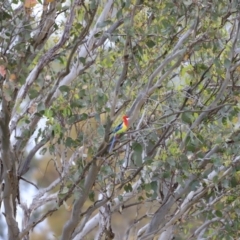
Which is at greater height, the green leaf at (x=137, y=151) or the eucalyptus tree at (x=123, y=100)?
the eucalyptus tree at (x=123, y=100)

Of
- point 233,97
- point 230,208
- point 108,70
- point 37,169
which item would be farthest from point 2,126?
point 37,169

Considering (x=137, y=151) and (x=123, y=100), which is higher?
(x=123, y=100)

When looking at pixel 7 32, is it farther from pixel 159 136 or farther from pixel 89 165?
pixel 159 136

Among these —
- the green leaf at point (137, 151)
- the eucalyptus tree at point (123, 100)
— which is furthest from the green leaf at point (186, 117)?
the green leaf at point (137, 151)

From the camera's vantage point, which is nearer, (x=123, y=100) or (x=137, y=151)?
(x=137, y=151)

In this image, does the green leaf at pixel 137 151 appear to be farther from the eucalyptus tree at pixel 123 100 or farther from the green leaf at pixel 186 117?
the green leaf at pixel 186 117

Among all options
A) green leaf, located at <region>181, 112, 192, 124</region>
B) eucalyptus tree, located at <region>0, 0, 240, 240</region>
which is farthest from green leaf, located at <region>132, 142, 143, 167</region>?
green leaf, located at <region>181, 112, 192, 124</region>

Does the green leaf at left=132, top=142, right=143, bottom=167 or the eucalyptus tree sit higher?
the eucalyptus tree

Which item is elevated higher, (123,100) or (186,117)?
(123,100)

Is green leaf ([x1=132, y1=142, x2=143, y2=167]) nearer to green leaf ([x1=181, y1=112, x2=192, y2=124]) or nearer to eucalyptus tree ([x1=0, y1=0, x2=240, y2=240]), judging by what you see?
eucalyptus tree ([x1=0, y1=0, x2=240, y2=240])

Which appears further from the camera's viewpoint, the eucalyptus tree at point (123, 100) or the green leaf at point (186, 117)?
the green leaf at point (186, 117)

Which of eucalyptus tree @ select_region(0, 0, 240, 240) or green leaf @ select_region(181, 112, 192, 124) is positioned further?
green leaf @ select_region(181, 112, 192, 124)

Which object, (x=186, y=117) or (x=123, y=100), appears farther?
(x=123, y=100)

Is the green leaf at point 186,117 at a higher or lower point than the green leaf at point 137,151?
higher
